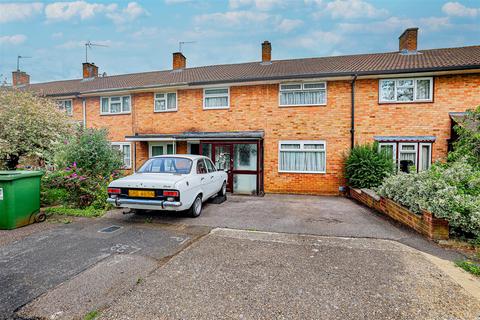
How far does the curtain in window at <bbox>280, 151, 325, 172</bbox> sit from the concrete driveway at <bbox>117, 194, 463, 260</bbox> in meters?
2.10

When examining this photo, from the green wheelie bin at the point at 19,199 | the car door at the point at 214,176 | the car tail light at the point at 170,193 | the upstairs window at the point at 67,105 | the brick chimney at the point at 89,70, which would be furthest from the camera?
the brick chimney at the point at 89,70

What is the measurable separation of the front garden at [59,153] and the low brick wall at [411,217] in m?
7.12

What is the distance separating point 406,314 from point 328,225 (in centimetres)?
304

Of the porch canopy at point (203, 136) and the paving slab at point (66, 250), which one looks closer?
the paving slab at point (66, 250)

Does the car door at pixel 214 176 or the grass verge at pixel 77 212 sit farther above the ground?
the car door at pixel 214 176

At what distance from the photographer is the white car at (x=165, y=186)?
4941mm

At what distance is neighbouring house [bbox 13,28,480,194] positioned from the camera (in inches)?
347

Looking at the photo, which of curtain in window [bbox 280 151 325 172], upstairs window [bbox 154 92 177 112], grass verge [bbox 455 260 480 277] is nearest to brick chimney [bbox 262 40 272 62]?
upstairs window [bbox 154 92 177 112]

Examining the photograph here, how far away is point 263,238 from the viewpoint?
14.7ft

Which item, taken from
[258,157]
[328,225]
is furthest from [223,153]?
[328,225]

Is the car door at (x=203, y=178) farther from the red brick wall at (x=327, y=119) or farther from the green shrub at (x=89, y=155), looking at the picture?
the red brick wall at (x=327, y=119)

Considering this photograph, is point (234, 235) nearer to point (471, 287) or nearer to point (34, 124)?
point (471, 287)

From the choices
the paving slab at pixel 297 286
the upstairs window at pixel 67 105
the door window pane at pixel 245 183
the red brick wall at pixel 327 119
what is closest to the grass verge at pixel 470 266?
the paving slab at pixel 297 286

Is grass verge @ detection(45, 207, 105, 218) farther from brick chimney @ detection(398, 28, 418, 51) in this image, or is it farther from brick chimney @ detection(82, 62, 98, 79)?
brick chimney @ detection(398, 28, 418, 51)
